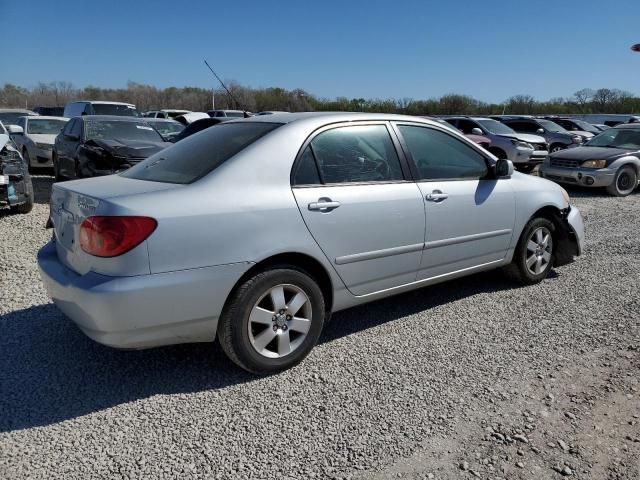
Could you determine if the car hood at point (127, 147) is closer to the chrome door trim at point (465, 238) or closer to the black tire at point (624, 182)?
the chrome door trim at point (465, 238)

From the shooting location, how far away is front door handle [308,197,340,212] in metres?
3.20

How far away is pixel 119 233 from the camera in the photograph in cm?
265

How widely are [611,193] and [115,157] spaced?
32.7 ft

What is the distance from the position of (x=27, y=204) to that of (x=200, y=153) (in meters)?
5.33

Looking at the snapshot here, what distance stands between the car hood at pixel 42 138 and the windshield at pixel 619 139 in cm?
1297

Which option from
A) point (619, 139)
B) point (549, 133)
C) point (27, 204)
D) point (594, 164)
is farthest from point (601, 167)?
point (27, 204)

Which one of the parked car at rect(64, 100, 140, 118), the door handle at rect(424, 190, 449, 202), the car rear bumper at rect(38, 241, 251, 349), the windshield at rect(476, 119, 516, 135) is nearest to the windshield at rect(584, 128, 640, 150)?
the windshield at rect(476, 119, 516, 135)

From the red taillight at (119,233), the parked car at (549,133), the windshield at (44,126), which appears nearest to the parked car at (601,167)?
the parked car at (549,133)

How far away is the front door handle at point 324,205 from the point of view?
3.20 meters

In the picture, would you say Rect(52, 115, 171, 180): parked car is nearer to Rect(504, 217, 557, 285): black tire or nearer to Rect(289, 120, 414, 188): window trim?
Rect(289, 120, 414, 188): window trim

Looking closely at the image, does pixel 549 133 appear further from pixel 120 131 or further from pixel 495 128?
pixel 120 131

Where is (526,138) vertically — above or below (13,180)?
above

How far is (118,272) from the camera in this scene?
264 cm

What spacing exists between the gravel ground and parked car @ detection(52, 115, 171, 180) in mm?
3963
